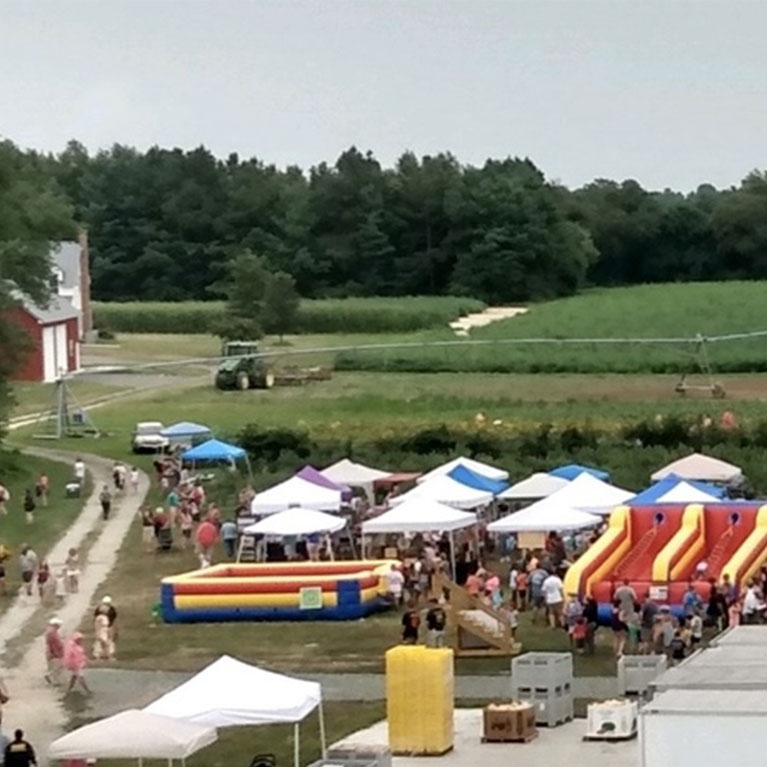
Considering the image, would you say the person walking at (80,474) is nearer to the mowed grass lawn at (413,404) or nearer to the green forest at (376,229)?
the mowed grass lawn at (413,404)

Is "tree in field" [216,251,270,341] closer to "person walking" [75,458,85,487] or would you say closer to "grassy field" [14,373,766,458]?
"grassy field" [14,373,766,458]

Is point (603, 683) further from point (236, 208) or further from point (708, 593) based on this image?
point (236, 208)

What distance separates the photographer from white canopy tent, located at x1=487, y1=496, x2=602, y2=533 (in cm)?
3825

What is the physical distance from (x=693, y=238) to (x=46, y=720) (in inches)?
5250

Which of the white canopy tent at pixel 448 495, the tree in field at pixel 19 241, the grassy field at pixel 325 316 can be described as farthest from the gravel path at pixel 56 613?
the grassy field at pixel 325 316

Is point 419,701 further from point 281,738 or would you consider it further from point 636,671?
point 636,671

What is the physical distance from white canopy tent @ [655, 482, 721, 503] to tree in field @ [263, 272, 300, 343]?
60169 millimetres

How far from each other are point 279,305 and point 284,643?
67.4 m

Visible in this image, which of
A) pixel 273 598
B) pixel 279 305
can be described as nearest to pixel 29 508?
pixel 273 598

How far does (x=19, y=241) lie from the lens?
58.6m

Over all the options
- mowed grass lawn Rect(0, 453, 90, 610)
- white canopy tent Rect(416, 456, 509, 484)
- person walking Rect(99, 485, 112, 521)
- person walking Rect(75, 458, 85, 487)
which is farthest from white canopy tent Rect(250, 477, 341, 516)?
person walking Rect(75, 458, 85, 487)

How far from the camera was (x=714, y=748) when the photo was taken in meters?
18.3

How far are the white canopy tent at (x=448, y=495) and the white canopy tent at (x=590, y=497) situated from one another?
78.4 inches

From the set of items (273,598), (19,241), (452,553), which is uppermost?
(19,241)
